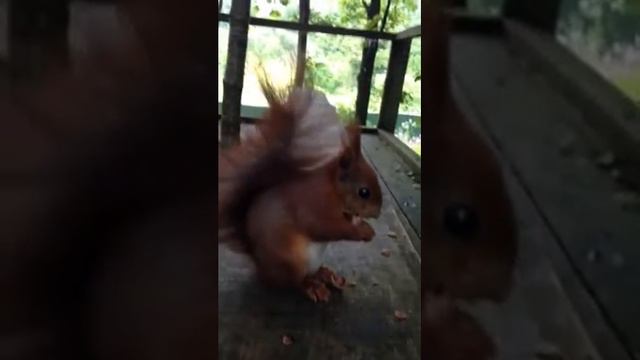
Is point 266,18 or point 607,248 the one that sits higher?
point 266,18

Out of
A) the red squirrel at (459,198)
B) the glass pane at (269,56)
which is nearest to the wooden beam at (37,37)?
the glass pane at (269,56)

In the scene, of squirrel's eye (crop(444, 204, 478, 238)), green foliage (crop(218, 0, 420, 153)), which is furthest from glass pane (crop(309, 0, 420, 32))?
squirrel's eye (crop(444, 204, 478, 238))

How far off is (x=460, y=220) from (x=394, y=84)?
97mm

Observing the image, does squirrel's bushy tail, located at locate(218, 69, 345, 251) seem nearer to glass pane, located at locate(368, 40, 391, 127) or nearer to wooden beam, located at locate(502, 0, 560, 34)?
glass pane, located at locate(368, 40, 391, 127)

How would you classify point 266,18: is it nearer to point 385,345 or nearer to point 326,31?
point 326,31

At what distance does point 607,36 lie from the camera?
377mm

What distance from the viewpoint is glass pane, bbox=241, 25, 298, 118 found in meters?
0.39

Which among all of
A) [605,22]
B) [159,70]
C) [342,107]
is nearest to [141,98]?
[159,70]

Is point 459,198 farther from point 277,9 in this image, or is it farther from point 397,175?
point 277,9

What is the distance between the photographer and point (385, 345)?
1.33 ft

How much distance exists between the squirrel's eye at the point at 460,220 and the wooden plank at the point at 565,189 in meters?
0.04

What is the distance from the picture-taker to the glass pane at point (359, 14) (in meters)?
0.39

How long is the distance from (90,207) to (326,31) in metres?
0.18

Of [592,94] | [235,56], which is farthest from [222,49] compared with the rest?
[592,94]
